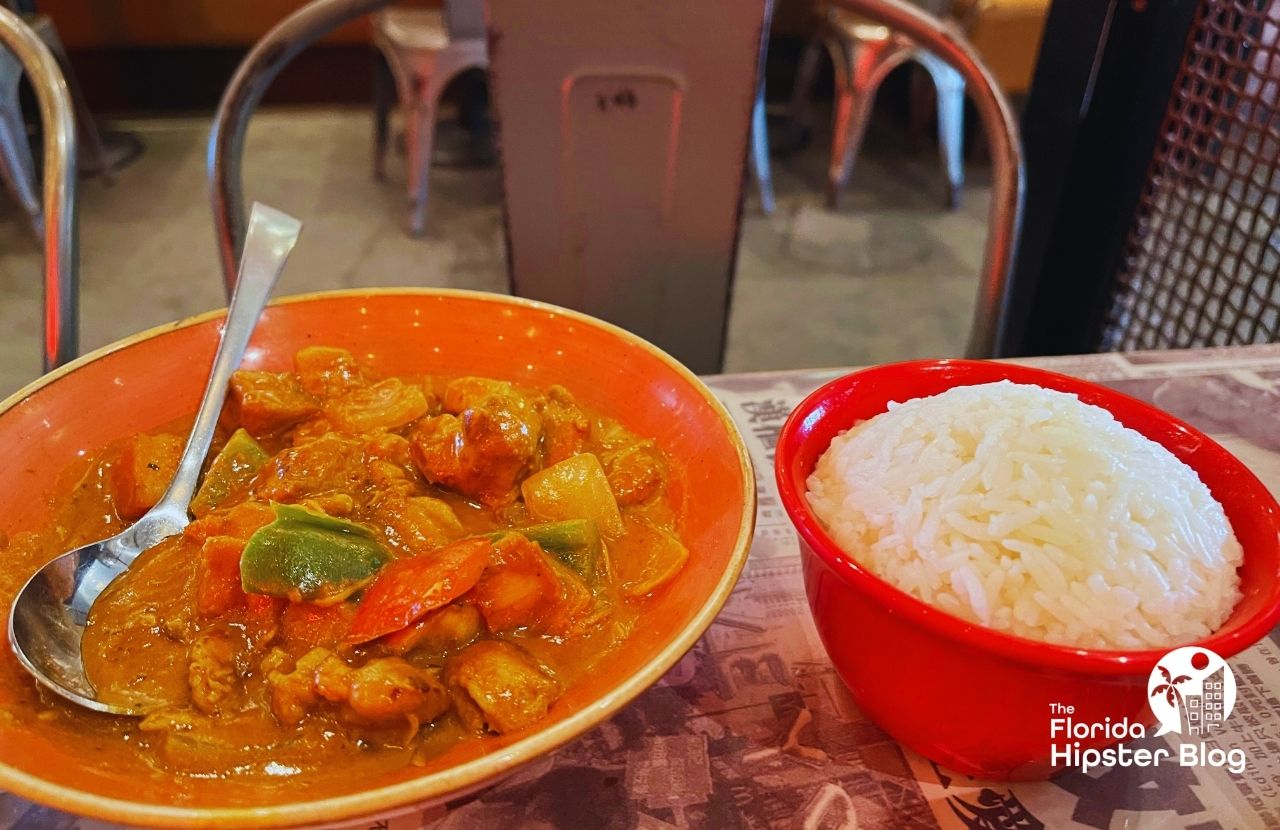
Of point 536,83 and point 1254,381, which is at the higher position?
point 536,83

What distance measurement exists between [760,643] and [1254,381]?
1.07 m

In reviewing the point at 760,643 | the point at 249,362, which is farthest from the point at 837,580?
the point at 249,362

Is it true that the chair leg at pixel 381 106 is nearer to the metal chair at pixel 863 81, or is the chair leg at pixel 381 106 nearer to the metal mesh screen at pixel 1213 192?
the metal chair at pixel 863 81

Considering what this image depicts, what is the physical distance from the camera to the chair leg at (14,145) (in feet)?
11.8

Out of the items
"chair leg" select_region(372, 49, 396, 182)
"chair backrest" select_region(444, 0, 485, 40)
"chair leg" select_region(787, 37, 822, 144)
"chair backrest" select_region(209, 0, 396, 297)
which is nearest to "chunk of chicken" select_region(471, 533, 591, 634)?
"chair backrest" select_region(209, 0, 396, 297)

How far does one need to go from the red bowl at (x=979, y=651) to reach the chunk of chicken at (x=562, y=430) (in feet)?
0.93

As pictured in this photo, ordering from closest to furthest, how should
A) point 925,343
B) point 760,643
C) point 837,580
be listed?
point 837,580 < point 760,643 < point 925,343

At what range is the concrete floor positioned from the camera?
13.3 feet

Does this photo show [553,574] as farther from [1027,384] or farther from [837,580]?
[1027,384]

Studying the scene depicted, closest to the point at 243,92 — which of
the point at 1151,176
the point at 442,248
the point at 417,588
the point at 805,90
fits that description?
the point at 417,588

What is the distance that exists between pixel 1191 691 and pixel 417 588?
2.33ft

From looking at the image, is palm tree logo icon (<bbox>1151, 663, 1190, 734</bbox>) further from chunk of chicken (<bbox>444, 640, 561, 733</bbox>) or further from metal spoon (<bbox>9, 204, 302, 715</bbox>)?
metal spoon (<bbox>9, 204, 302, 715</bbox>)

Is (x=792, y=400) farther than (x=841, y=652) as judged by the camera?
Yes

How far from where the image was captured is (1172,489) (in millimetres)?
826
